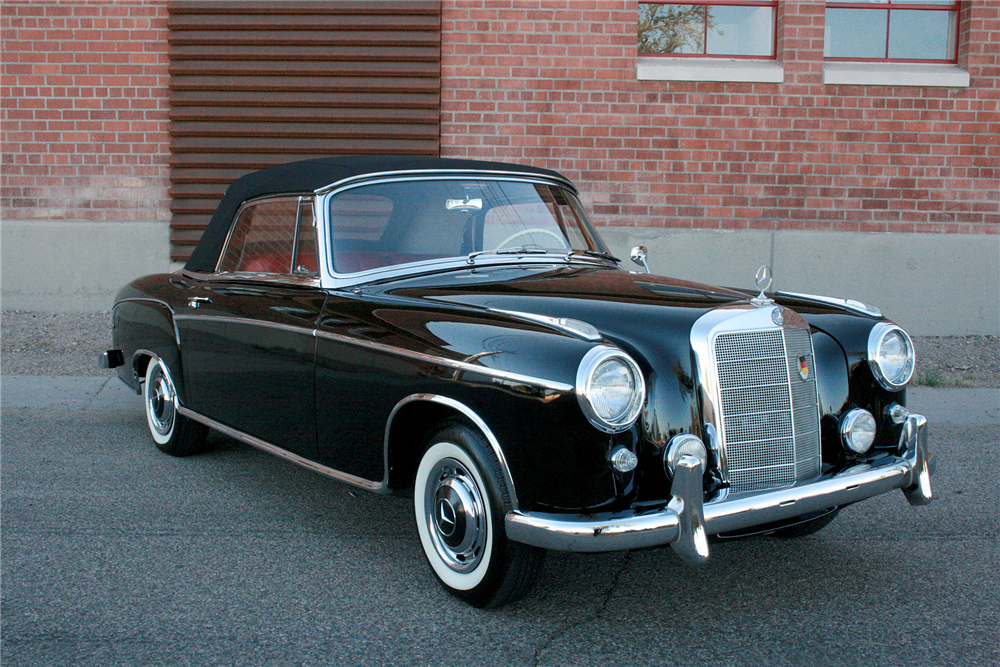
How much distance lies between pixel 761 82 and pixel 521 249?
18.3ft

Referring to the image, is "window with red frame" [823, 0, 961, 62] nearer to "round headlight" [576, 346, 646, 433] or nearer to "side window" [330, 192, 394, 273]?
"side window" [330, 192, 394, 273]

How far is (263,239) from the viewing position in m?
4.26

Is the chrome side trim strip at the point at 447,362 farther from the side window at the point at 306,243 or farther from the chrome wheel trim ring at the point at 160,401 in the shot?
the chrome wheel trim ring at the point at 160,401

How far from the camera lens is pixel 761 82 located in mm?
8484

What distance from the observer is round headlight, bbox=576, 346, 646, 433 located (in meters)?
2.59

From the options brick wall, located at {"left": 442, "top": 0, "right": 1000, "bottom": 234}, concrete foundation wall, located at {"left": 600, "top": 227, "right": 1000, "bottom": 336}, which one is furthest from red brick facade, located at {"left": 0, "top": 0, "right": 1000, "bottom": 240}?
concrete foundation wall, located at {"left": 600, "top": 227, "right": 1000, "bottom": 336}

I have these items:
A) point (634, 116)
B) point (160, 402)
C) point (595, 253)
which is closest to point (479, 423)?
point (595, 253)

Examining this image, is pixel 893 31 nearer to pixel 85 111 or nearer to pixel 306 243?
pixel 306 243

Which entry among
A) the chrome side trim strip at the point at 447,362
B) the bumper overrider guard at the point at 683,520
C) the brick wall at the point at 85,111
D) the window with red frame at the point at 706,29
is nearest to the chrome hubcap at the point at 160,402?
the chrome side trim strip at the point at 447,362

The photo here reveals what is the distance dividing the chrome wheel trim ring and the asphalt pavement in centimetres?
45

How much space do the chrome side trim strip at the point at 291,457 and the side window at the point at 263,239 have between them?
771 mm

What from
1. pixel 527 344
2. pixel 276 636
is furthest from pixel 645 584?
pixel 276 636

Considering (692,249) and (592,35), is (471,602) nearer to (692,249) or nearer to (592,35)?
(692,249)

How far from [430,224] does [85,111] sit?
6.42 m
